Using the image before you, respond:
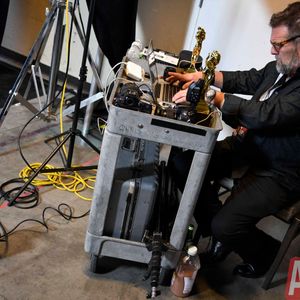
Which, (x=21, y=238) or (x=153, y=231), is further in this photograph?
(x=21, y=238)

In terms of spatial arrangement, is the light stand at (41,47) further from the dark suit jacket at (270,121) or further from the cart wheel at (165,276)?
the cart wheel at (165,276)

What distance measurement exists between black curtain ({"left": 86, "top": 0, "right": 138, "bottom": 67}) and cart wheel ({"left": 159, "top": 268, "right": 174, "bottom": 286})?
51.3 inches

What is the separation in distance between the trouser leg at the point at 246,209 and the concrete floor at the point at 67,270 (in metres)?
0.20

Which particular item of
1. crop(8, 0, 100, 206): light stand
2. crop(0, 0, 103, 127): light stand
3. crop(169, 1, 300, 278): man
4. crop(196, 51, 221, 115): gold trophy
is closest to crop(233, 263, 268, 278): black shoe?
crop(169, 1, 300, 278): man

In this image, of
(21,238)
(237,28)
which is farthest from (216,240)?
(237,28)

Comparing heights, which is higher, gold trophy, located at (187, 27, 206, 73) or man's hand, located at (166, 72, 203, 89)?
gold trophy, located at (187, 27, 206, 73)

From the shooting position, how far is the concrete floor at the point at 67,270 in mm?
1294

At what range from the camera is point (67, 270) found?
1376mm

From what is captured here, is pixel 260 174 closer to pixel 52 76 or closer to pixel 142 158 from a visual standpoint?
pixel 142 158

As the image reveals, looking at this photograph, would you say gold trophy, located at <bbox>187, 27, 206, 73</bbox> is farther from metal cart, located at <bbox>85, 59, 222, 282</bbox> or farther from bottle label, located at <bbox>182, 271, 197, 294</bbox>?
bottle label, located at <bbox>182, 271, 197, 294</bbox>

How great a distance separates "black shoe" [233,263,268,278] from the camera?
5.01 feet

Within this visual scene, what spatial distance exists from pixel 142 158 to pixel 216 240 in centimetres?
49

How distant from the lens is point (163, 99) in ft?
4.15

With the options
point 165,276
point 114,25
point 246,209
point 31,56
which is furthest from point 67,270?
point 114,25
